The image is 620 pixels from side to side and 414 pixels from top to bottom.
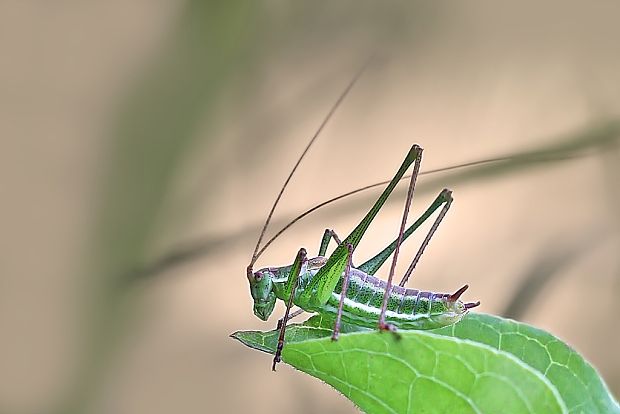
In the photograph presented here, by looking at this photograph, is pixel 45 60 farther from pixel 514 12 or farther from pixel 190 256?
pixel 514 12

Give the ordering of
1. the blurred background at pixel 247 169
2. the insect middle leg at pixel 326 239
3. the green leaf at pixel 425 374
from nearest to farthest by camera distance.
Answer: the green leaf at pixel 425 374, the insect middle leg at pixel 326 239, the blurred background at pixel 247 169

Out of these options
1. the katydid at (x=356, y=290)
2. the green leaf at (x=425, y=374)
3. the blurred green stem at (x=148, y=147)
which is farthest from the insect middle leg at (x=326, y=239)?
the blurred green stem at (x=148, y=147)

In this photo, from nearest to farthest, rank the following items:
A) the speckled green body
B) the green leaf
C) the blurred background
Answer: the green leaf < the speckled green body < the blurred background

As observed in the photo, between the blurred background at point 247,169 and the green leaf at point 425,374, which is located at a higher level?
the blurred background at point 247,169

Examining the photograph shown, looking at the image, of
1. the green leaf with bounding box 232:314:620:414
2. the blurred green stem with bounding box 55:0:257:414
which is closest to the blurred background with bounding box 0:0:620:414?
the blurred green stem with bounding box 55:0:257:414

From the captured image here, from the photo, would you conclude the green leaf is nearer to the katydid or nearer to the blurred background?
the katydid

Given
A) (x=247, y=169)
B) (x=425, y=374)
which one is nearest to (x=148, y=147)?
(x=247, y=169)

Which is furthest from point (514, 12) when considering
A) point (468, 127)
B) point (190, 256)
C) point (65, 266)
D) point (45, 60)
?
point (65, 266)

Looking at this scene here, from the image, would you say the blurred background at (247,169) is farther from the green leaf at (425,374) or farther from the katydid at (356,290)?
the green leaf at (425,374)
